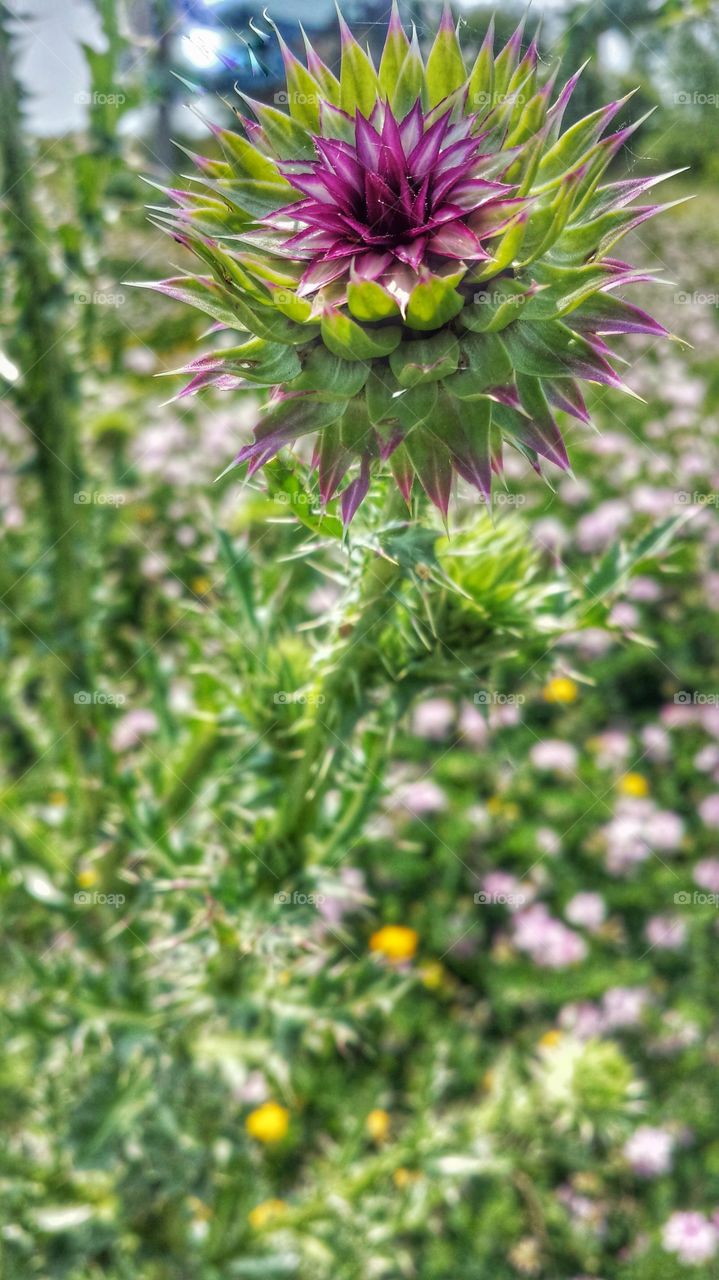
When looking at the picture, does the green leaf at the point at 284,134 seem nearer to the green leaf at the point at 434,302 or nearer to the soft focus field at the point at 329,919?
the green leaf at the point at 434,302

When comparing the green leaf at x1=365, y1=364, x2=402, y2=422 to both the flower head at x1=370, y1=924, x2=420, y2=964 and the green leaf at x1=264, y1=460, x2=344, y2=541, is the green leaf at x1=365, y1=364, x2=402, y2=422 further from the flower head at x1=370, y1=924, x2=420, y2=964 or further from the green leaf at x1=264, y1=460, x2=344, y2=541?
the flower head at x1=370, y1=924, x2=420, y2=964

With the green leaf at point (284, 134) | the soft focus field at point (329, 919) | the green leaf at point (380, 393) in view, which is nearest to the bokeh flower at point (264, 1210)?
the soft focus field at point (329, 919)

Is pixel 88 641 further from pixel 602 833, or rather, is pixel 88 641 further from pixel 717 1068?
pixel 717 1068

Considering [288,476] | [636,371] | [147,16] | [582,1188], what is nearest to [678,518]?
[288,476]

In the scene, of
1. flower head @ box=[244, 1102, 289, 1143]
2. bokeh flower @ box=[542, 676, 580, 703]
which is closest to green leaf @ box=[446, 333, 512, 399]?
flower head @ box=[244, 1102, 289, 1143]

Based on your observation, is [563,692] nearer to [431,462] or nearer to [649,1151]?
[649,1151]

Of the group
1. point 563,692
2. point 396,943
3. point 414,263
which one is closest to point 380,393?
point 414,263
